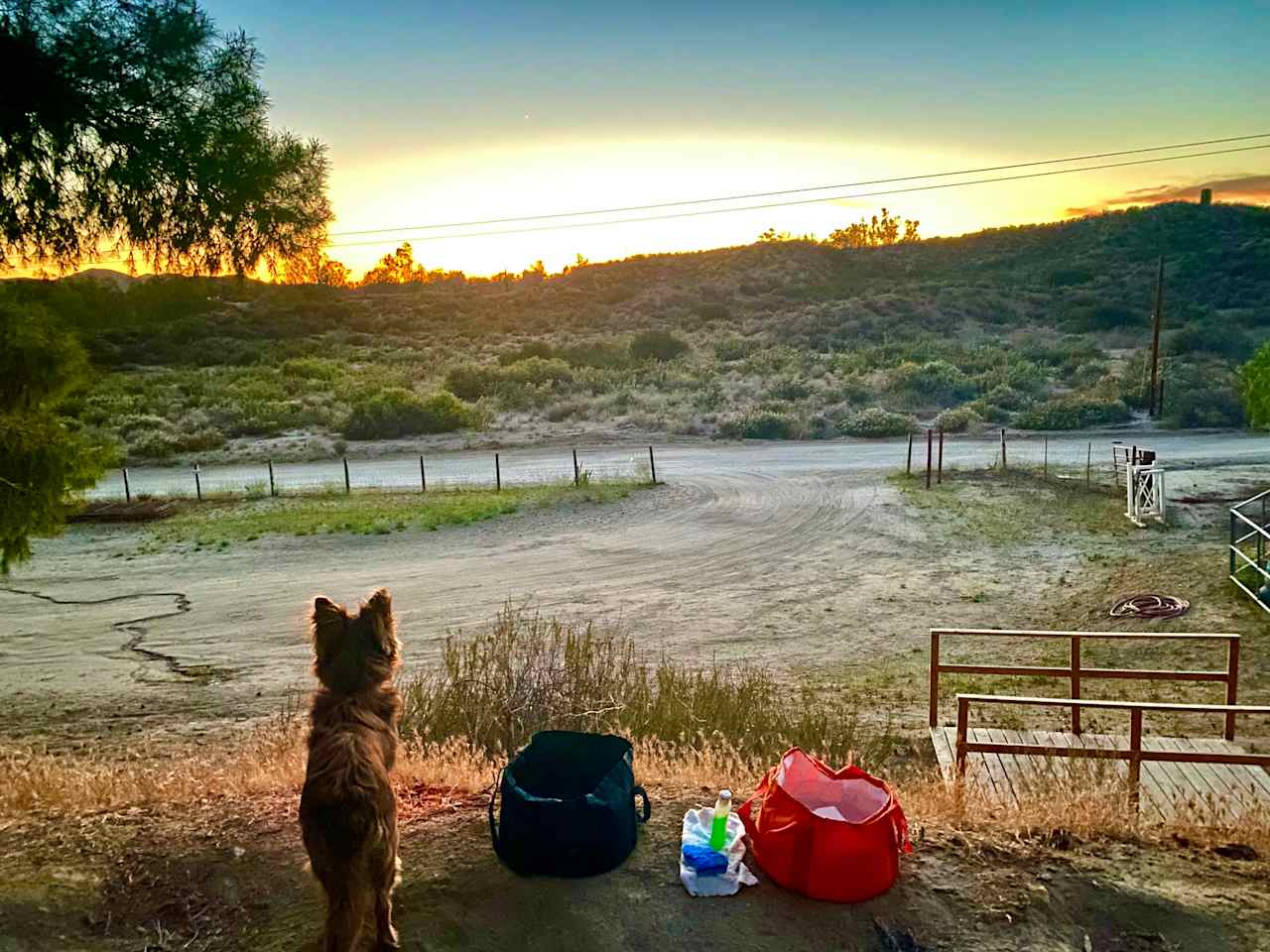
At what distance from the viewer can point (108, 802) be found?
567 centimetres

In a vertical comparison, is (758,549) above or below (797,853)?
below

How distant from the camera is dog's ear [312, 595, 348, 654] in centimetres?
445

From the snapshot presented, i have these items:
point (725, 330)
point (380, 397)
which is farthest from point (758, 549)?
point (725, 330)

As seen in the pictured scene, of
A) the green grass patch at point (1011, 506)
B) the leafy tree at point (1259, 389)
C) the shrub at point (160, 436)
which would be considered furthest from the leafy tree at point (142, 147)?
the shrub at point (160, 436)

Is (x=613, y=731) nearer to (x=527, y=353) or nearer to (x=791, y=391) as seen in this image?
(x=791, y=391)

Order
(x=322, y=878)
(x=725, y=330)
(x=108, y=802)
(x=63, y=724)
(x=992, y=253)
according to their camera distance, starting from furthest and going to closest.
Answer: (x=992, y=253) < (x=725, y=330) < (x=63, y=724) < (x=108, y=802) < (x=322, y=878)

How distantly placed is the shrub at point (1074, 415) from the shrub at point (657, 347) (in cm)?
2141

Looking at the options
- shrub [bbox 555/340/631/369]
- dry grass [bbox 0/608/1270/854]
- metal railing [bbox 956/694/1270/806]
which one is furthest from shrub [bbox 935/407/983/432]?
metal railing [bbox 956/694/1270/806]

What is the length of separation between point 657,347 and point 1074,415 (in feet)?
79.6

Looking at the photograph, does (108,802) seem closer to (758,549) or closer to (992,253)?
(758,549)

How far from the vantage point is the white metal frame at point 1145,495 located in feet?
60.2

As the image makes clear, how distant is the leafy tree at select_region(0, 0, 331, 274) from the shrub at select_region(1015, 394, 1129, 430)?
3195cm

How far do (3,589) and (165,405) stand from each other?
24.2m

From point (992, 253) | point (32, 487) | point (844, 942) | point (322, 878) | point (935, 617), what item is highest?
point (992, 253)
